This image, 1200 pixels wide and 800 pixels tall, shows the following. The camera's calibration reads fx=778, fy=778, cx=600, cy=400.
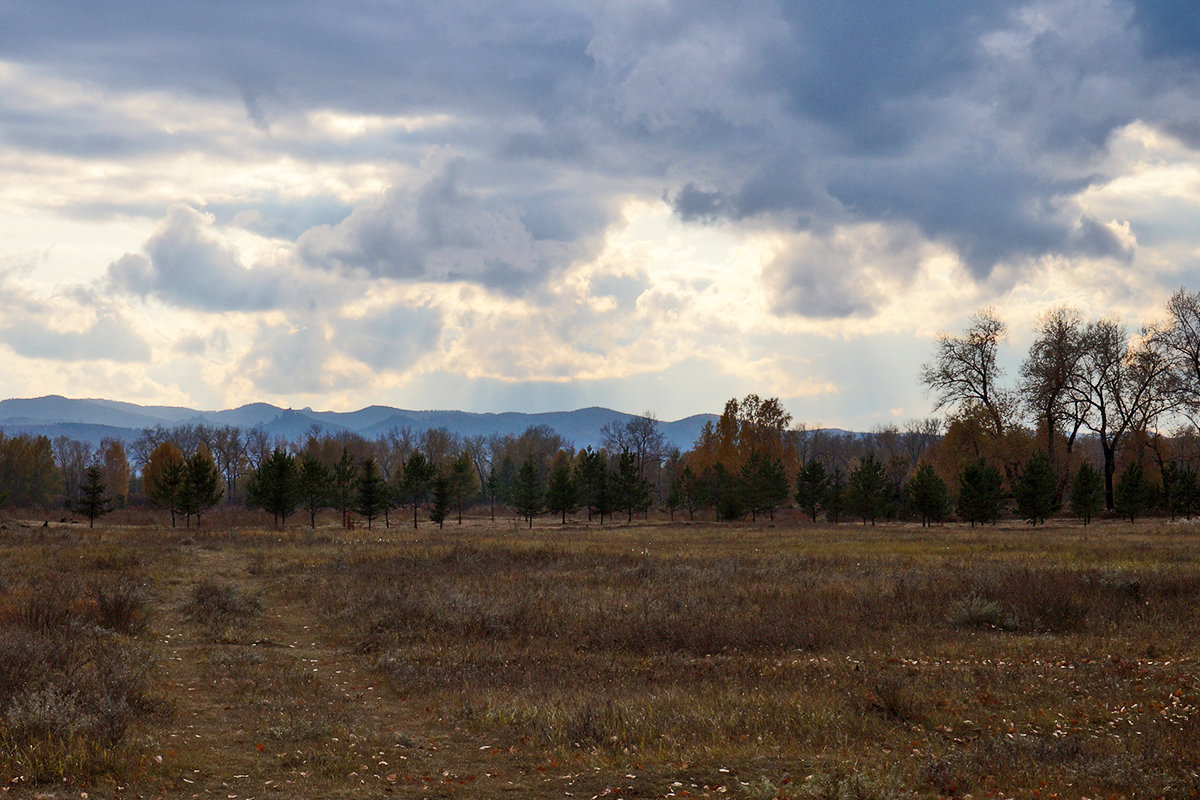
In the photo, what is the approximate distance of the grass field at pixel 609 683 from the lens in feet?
28.1

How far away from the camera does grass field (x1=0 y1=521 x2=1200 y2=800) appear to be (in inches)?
338

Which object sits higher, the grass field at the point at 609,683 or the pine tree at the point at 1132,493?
the pine tree at the point at 1132,493

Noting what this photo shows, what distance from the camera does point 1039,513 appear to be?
55.8 metres

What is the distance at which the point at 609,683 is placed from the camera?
13.3 meters

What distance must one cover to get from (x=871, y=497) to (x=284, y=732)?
61023 millimetres

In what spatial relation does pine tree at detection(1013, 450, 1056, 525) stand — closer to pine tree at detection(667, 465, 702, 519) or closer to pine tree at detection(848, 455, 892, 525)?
pine tree at detection(848, 455, 892, 525)

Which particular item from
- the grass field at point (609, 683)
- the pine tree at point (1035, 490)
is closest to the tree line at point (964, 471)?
the pine tree at point (1035, 490)

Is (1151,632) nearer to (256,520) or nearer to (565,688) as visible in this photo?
(565,688)

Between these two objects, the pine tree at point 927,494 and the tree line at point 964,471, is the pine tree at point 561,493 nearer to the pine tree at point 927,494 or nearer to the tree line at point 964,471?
the tree line at point 964,471

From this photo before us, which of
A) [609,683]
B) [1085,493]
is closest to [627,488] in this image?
[1085,493]

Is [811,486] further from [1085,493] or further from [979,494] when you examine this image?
[1085,493]

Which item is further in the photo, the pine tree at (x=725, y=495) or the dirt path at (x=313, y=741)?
the pine tree at (x=725, y=495)

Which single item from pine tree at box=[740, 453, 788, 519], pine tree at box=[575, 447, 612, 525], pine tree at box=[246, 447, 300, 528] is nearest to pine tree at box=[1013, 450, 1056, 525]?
pine tree at box=[740, 453, 788, 519]

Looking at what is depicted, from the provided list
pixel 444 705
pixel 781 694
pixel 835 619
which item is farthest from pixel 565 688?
pixel 835 619
